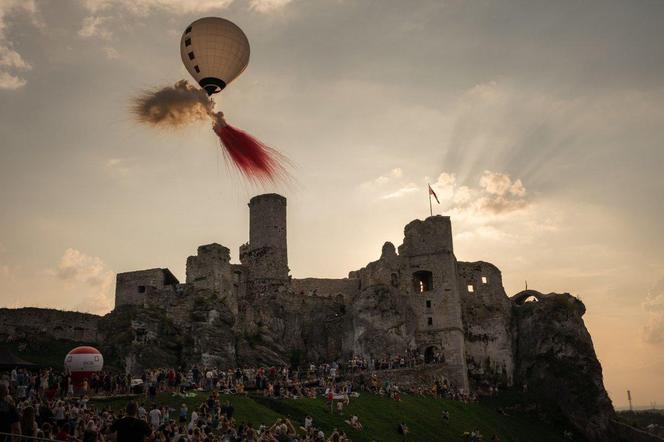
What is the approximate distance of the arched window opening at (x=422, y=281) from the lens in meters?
60.0

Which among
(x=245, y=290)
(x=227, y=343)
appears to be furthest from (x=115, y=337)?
(x=245, y=290)

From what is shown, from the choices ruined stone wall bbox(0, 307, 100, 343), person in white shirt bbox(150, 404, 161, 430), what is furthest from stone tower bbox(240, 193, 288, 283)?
person in white shirt bbox(150, 404, 161, 430)

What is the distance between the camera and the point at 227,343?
151 feet

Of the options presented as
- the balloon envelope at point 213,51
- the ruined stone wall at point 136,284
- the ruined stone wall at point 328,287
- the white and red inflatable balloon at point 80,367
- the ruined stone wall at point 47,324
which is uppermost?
the balloon envelope at point 213,51

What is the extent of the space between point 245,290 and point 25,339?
1717 centimetres

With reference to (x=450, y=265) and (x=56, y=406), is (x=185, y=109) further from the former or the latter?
(x=450, y=265)

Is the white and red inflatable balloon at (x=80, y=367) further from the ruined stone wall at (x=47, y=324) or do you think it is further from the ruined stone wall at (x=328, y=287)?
the ruined stone wall at (x=328, y=287)

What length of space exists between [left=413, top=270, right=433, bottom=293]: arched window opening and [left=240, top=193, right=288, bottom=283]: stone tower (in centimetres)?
1111

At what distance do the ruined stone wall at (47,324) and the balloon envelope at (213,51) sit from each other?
26.0 meters

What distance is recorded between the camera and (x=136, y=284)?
50.1m

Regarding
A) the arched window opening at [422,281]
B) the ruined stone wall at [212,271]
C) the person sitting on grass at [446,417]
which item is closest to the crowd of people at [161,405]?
the person sitting on grass at [446,417]

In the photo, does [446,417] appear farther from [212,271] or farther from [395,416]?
[212,271]

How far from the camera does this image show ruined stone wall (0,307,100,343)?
44.1 metres

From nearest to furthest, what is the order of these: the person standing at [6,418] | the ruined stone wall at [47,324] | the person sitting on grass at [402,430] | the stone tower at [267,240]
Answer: the person standing at [6,418], the person sitting on grass at [402,430], the ruined stone wall at [47,324], the stone tower at [267,240]
